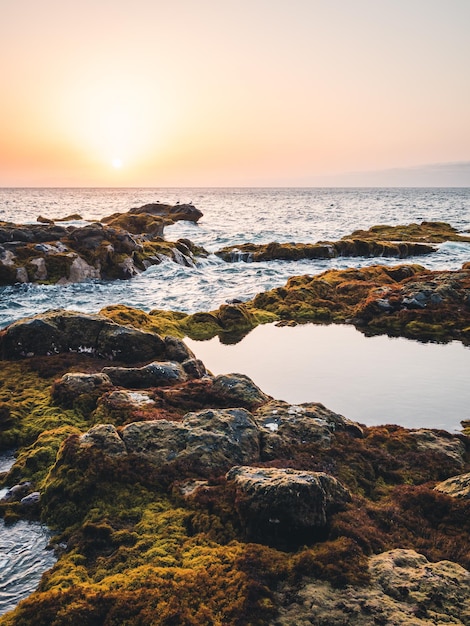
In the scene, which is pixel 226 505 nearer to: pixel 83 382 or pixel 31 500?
pixel 31 500

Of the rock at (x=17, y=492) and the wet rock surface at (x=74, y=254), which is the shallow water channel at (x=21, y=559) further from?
the wet rock surface at (x=74, y=254)

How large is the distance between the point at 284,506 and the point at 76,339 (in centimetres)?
981

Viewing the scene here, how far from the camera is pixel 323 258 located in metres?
41.2

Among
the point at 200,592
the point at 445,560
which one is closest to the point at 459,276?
the point at 445,560

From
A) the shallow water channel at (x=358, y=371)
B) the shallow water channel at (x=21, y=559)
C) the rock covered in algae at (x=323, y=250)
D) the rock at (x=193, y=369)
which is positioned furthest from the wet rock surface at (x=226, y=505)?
the rock covered in algae at (x=323, y=250)

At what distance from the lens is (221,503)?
21.1 feet

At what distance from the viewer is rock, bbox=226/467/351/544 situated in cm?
571

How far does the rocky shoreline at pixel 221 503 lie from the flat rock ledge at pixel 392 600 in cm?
2

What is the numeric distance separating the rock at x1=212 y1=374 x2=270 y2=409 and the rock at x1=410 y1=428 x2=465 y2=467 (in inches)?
133

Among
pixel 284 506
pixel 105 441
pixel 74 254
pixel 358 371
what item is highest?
pixel 74 254

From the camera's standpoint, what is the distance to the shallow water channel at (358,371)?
11.1m

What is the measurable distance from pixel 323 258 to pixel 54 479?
120ft

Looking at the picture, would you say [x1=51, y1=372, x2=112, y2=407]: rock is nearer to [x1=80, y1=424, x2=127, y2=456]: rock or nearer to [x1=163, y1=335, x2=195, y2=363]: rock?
[x1=80, y1=424, x2=127, y2=456]: rock

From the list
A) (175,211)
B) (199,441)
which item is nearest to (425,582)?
(199,441)
